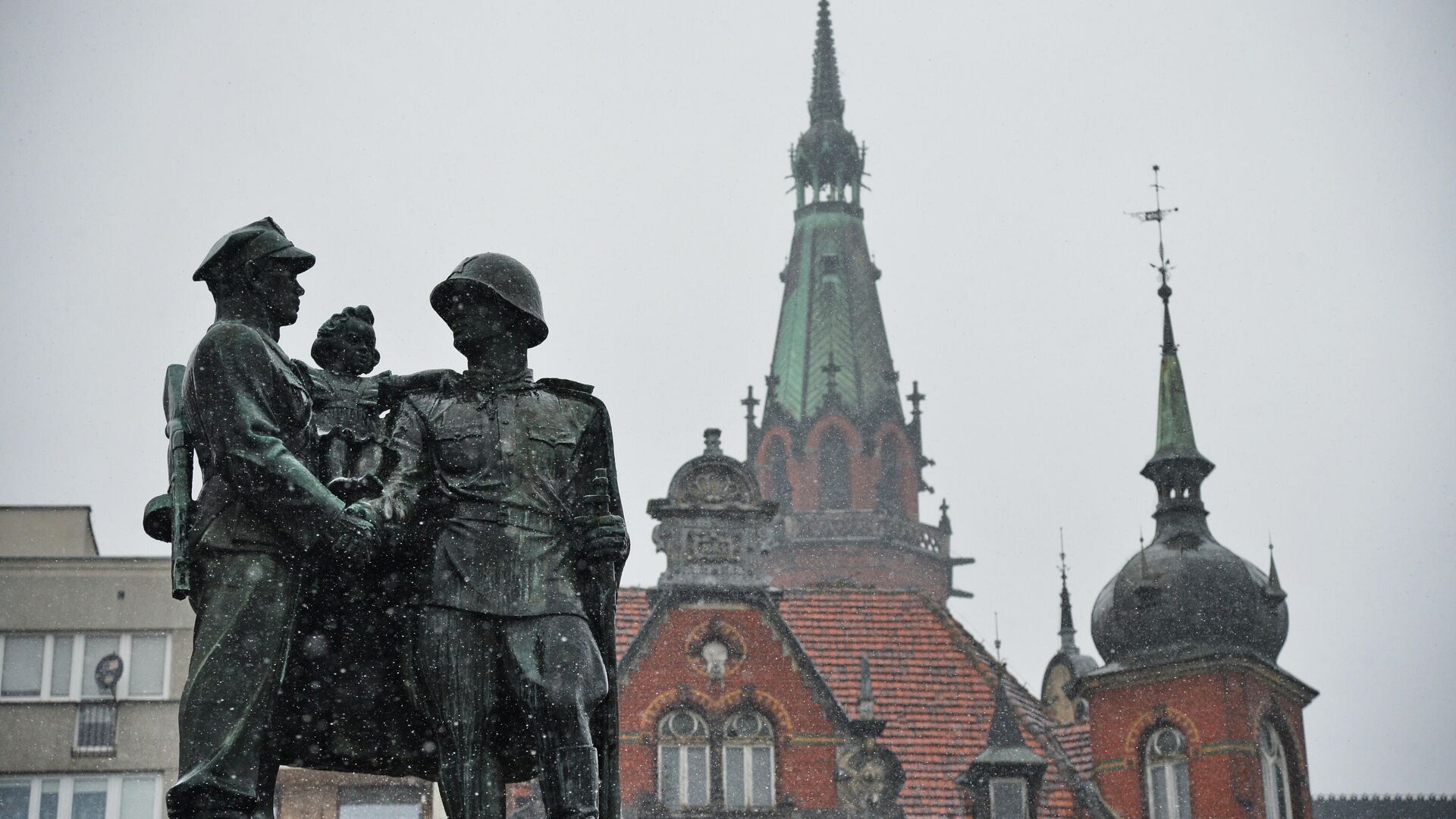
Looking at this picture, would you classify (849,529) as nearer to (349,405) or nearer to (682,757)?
(682,757)

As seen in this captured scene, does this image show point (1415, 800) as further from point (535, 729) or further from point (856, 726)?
point (535, 729)

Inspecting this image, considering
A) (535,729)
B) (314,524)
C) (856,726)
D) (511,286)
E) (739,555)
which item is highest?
(739,555)

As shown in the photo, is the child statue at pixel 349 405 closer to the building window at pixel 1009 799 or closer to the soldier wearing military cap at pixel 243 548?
the soldier wearing military cap at pixel 243 548

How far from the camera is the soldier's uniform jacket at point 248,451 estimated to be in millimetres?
6988

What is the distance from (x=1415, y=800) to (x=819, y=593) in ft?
107

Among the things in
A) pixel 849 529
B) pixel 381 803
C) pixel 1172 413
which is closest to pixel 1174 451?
pixel 1172 413

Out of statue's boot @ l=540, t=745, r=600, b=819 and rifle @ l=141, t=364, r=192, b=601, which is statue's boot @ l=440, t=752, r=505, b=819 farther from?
rifle @ l=141, t=364, r=192, b=601

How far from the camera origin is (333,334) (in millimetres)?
8023

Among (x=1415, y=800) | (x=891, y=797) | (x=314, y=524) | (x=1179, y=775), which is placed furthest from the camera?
(x=1415, y=800)

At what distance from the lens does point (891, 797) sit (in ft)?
106

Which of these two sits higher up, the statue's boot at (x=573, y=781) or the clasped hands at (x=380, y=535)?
the clasped hands at (x=380, y=535)

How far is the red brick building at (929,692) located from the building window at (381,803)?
337cm

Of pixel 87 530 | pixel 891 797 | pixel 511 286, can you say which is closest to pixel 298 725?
pixel 511 286

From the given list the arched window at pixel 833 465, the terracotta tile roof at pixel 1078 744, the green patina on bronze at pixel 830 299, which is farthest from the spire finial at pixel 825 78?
the terracotta tile roof at pixel 1078 744
